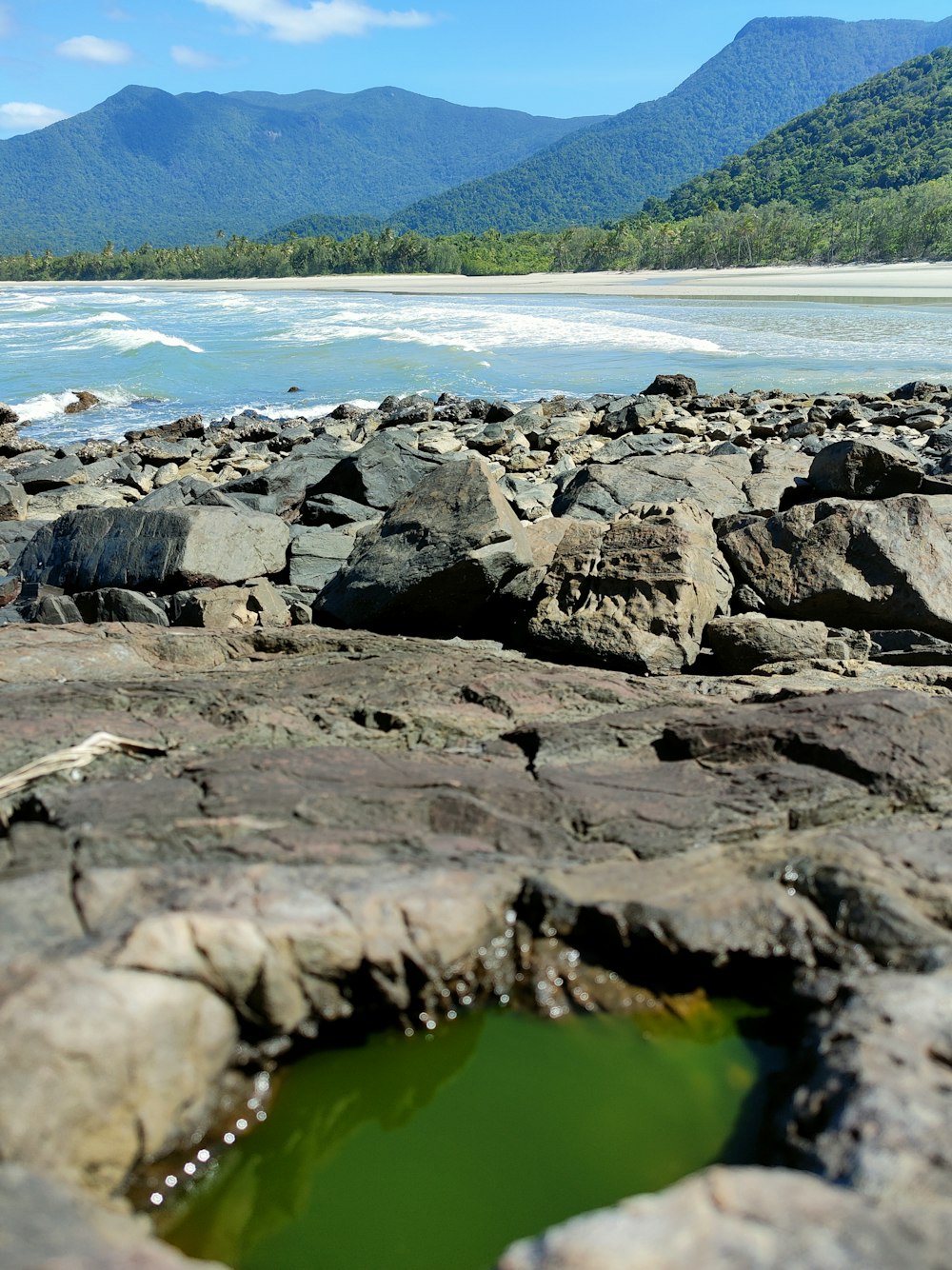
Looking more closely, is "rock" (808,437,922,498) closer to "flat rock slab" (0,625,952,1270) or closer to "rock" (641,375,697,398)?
"flat rock slab" (0,625,952,1270)

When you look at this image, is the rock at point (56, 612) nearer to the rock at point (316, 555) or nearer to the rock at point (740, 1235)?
the rock at point (316, 555)

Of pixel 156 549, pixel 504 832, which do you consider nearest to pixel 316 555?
pixel 156 549

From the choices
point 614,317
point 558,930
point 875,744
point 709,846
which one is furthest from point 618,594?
point 614,317

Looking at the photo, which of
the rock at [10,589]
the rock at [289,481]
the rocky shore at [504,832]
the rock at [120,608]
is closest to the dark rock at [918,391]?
the rock at [289,481]

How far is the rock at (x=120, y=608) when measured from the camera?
5.45 m

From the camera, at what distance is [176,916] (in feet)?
7.34

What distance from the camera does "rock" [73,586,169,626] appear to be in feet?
17.9

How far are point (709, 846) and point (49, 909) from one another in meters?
1.68

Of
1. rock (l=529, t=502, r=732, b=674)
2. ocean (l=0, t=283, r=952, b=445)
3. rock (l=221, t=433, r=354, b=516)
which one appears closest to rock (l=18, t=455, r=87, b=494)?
rock (l=221, t=433, r=354, b=516)

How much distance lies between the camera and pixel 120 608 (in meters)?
5.50

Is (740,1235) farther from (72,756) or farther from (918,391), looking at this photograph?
(918,391)

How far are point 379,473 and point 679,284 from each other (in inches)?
2191

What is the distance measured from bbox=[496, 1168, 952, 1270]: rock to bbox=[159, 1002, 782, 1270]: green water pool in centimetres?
35

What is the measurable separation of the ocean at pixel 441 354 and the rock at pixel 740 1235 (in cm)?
1701
